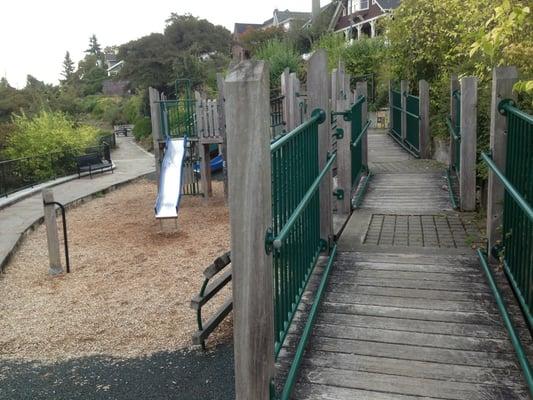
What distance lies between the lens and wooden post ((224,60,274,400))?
2154mm

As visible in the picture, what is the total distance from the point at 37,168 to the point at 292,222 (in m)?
18.2

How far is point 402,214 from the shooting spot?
6367 mm

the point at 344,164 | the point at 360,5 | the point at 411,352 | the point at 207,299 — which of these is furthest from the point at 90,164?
the point at 360,5

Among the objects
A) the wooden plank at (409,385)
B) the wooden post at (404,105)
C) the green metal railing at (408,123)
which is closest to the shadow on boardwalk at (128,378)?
the wooden plank at (409,385)

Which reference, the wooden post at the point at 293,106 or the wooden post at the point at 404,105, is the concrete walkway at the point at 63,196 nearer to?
the wooden post at the point at 293,106

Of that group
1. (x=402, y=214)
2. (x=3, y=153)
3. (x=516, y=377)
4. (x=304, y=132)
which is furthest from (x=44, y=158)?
(x=516, y=377)

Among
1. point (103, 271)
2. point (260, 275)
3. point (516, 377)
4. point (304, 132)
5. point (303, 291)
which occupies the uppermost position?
point (304, 132)

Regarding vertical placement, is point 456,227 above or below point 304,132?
below

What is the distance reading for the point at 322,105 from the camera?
4402 millimetres

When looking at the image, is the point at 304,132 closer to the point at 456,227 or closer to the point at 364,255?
the point at 364,255

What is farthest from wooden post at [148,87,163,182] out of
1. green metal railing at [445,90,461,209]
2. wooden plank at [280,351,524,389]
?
wooden plank at [280,351,524,389]

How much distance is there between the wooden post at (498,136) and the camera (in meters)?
4.16

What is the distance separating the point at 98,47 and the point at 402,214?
132m

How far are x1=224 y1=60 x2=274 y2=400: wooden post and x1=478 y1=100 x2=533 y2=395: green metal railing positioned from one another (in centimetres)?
144
